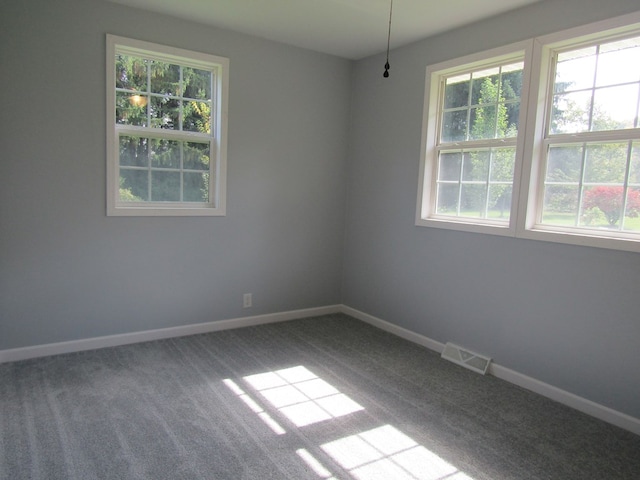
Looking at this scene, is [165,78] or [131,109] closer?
[131,109]

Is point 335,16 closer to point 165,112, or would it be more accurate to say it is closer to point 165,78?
point 165,78

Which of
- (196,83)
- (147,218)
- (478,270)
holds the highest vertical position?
(196,83)

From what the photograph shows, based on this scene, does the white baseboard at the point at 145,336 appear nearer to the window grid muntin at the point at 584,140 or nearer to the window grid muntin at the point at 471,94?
the window grid muntin at the point at 471,94

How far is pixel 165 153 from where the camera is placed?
3686 mm

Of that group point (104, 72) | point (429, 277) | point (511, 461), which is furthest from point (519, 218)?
point (104, 72)

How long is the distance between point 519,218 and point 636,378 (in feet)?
3.90

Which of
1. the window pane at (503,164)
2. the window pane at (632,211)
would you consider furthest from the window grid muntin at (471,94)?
the window pane at (632,211)

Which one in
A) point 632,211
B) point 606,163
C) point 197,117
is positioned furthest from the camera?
point 197,117

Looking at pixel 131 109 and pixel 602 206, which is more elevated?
pixel 131 109

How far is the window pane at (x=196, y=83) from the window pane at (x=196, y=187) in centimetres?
67

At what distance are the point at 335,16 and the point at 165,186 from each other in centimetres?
195

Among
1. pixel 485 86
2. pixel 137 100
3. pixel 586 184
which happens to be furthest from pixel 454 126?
pixel 137 100

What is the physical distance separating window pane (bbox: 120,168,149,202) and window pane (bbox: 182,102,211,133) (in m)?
0.55

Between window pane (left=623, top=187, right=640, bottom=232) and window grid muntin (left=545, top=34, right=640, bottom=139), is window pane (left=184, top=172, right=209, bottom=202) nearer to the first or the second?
window grid muntin (left=545, top=34, right=640, bottom=139)
